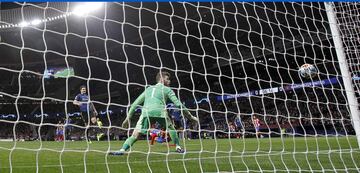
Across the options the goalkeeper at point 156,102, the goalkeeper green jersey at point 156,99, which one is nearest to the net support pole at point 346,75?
the goalkeeper at point 156,102

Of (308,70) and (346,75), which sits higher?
(308,70)

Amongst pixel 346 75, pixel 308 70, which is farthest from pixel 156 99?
pixel 346 75

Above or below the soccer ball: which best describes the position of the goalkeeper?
below

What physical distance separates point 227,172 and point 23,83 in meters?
30.2

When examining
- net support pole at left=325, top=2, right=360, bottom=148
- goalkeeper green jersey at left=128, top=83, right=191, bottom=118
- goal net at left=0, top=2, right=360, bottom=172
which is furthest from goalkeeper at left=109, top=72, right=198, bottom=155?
net support pole at left=325, top=2, right=360, bottom=148

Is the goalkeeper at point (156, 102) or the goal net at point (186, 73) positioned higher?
the goal net at point (186, 73)

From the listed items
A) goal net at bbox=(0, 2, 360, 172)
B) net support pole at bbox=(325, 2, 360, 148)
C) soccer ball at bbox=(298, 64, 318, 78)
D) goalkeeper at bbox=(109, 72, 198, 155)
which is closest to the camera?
net support pole at bbox=(325, 2, 360, 148)

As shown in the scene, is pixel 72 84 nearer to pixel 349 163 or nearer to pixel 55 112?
pixel 55 112

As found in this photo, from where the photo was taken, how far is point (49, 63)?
32438mm

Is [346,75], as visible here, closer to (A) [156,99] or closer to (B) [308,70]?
(B) [308,70]

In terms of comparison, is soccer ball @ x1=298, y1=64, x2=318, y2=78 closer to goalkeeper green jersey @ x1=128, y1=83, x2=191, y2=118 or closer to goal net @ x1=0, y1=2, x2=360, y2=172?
goal net @ x1=0, y1=2, x2=360, y2=172

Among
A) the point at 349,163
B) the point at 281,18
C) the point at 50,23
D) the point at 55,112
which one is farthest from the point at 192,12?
the point at 349,163

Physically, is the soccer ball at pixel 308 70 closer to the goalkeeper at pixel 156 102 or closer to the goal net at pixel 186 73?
the goal net at pixel 186 73

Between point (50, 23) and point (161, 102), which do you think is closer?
point (161, 102)
